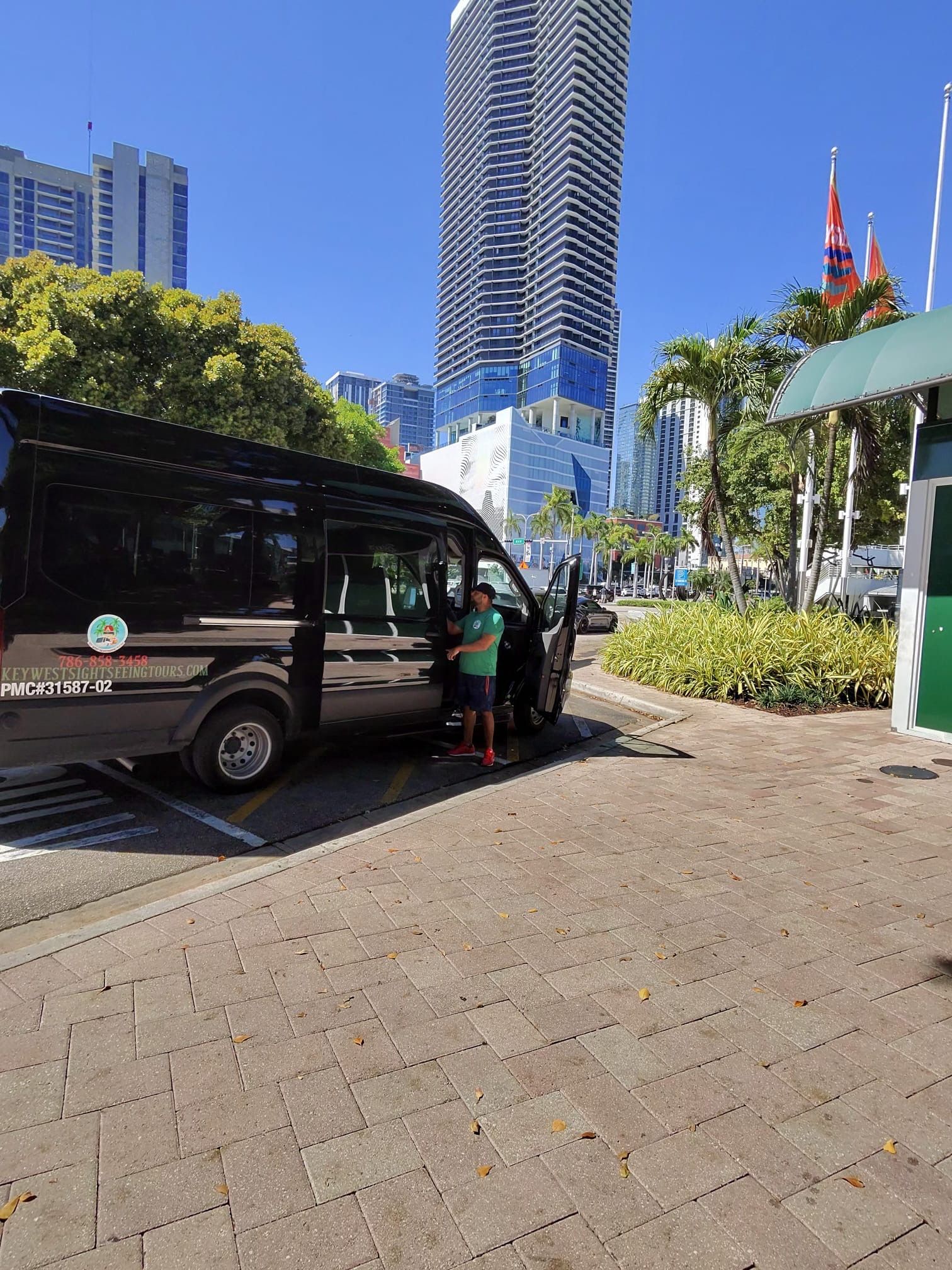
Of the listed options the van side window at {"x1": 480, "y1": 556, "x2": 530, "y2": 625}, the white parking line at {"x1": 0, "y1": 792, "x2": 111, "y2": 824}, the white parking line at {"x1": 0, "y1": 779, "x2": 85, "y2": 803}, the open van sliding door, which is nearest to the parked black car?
the van side window at {"x1": 480, "y1": 556, "x2": 530, "y2": 625}

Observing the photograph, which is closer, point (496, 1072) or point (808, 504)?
point (496, 1072)

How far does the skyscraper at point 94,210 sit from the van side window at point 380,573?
14034cm

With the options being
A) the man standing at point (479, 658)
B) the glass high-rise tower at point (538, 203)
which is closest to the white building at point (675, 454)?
the man standing at point (479, 658)

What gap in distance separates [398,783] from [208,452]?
3.03m

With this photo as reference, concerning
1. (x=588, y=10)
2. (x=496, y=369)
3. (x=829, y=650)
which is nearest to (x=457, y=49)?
(x=588, y=10)

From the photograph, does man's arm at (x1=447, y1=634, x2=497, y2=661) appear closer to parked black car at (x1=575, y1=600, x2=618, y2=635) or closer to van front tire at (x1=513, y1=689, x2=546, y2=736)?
van front tire at (x1=513, y1=689, x2=546, y2=736)

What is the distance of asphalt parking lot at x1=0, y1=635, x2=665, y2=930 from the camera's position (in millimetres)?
4156

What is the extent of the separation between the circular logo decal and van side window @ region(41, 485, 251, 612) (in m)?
0.11

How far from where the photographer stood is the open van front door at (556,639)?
279 inches

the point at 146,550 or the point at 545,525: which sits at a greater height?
the point at 545,525

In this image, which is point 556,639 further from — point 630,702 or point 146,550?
point 630,702

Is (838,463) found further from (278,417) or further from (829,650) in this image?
(278,417)

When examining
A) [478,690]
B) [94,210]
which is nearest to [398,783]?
[478,690]

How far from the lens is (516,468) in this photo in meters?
127
